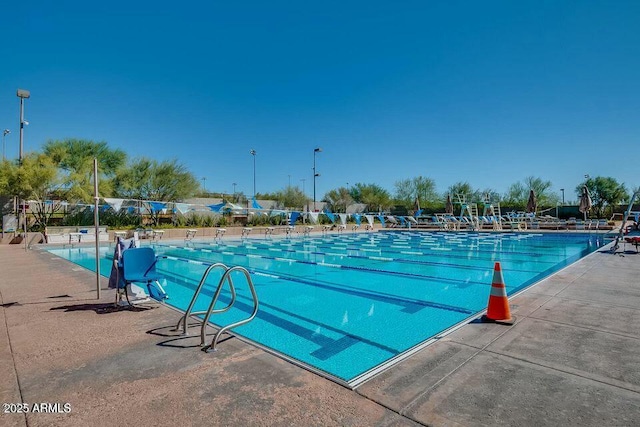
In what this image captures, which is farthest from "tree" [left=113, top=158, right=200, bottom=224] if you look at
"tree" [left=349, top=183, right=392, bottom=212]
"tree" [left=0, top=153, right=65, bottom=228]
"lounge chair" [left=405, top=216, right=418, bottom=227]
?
"tree" [left=349, top=183, right=392, bottom=212]

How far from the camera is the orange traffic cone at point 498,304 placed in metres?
3.77

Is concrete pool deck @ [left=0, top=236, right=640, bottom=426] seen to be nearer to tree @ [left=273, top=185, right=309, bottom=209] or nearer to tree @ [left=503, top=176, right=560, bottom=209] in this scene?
tree @ [left=273, top=185, right=309, bottom=209]

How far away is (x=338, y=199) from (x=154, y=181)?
26.5 metres

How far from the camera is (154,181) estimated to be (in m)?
27.1

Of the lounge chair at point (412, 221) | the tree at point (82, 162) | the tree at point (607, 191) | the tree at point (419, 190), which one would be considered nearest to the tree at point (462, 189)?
the tree at point (419, 190)

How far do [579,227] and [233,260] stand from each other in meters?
25.7

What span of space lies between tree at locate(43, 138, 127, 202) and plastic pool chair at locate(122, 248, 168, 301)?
2065cm

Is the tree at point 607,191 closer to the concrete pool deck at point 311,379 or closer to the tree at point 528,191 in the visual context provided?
the tree at point 528,191

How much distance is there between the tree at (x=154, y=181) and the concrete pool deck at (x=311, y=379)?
2466cm

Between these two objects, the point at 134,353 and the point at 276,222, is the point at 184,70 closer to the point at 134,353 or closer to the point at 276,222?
the point at 276,222

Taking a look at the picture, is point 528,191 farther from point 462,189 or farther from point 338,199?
point 338,199

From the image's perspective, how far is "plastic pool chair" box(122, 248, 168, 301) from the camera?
171 inches

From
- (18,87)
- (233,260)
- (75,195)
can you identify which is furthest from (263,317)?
(18,87)

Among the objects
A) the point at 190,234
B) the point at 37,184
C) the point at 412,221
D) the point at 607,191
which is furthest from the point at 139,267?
the point at 607,191
